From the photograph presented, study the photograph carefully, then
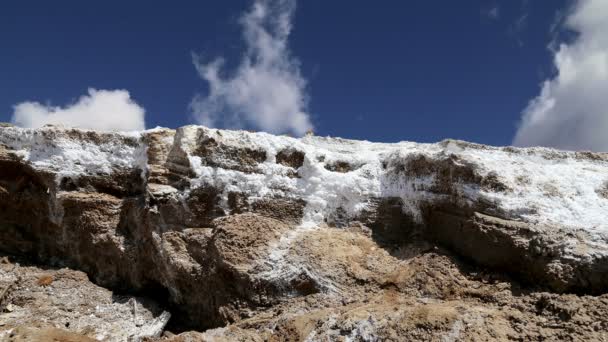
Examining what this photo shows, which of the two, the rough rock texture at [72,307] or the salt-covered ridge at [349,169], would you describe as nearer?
the salt-covered ridge at [349,169]

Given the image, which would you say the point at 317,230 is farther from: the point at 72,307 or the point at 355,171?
the point at 72,307

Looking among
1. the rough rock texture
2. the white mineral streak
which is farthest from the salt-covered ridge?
the rough rock texture

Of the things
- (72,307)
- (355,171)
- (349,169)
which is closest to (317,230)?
(355,171)

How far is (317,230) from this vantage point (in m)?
13.8

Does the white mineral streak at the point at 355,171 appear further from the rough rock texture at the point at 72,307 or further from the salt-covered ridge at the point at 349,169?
the rough rock texture at the point at 72,307

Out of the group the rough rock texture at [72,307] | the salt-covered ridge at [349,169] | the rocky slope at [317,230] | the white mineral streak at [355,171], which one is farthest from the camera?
the rough rock texture at [72,307]

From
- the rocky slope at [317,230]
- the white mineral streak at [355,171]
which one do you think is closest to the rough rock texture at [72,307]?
the rocky slope at [317,230]

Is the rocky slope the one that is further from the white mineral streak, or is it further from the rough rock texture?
the rough rock texture

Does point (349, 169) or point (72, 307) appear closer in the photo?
point (72, 307)

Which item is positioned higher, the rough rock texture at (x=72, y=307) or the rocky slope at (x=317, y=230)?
the rocky slope at (x=317, y=230)

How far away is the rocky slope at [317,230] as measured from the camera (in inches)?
412

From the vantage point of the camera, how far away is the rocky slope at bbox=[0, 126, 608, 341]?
34.3ft

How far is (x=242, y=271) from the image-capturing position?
12.9 m

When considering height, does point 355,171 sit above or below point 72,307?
above
